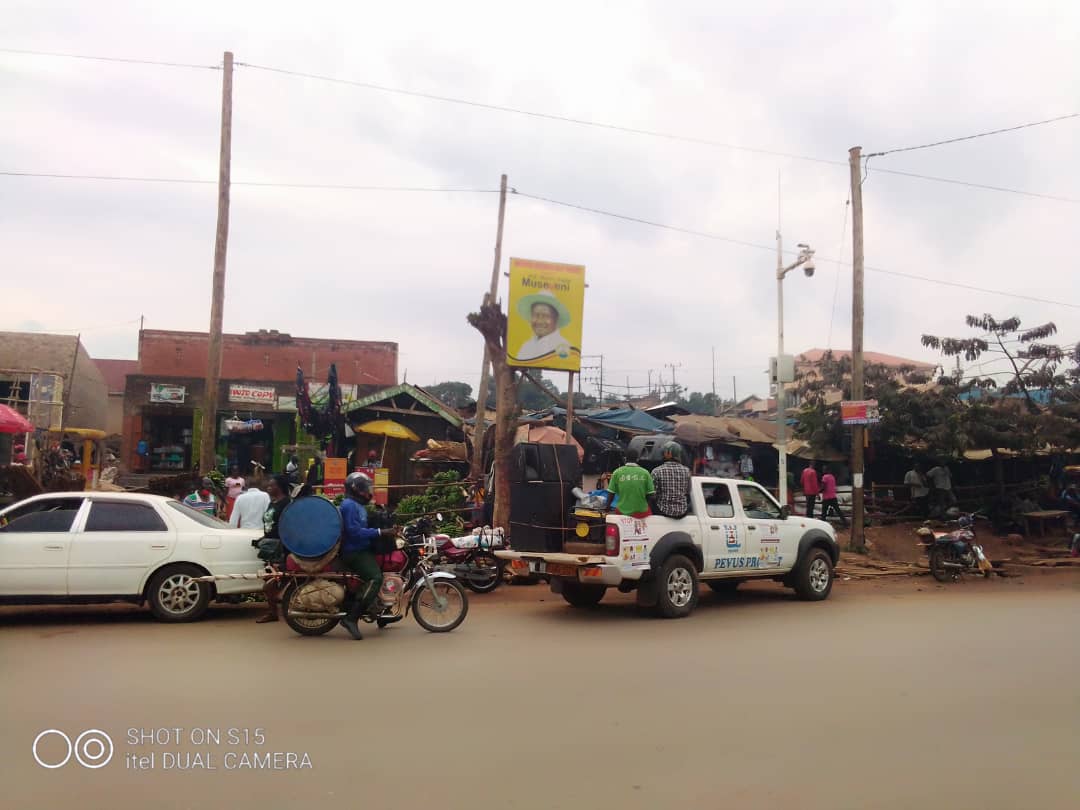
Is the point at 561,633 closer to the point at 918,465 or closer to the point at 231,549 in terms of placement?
the point at 231,549

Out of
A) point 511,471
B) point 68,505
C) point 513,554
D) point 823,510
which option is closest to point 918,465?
point 823,510

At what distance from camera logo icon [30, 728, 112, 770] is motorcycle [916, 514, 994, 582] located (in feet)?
45.0

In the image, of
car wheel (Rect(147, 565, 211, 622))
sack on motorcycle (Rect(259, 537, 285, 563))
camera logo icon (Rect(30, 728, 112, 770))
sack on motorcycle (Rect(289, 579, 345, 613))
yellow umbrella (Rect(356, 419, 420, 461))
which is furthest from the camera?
yellow umbrella (Rect(356, 419, 420, 461))

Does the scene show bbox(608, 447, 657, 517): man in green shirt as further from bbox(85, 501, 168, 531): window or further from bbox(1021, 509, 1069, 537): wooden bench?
bbox(1021, 509, 1069, 537): wooden bench

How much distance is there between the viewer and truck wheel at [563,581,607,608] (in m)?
10.6

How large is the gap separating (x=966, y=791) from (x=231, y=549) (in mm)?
7609

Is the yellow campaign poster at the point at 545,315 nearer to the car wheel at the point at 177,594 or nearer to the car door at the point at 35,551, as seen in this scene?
the car wheel at the point at 177,594

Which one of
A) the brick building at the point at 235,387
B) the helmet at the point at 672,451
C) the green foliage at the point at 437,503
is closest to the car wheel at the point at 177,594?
the helmet at the point at 672,451

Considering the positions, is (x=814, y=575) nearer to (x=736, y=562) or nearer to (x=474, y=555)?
(x=736, y=562)

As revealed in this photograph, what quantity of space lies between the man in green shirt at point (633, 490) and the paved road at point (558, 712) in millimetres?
1360

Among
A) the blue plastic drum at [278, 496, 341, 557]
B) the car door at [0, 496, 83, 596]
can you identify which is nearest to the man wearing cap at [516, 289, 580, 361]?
the blue plastic drum at [278, 496, 341, 557]

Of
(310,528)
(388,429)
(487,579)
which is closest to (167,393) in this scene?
(388,429)

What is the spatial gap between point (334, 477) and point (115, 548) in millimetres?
7694

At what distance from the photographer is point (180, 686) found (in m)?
6.16
